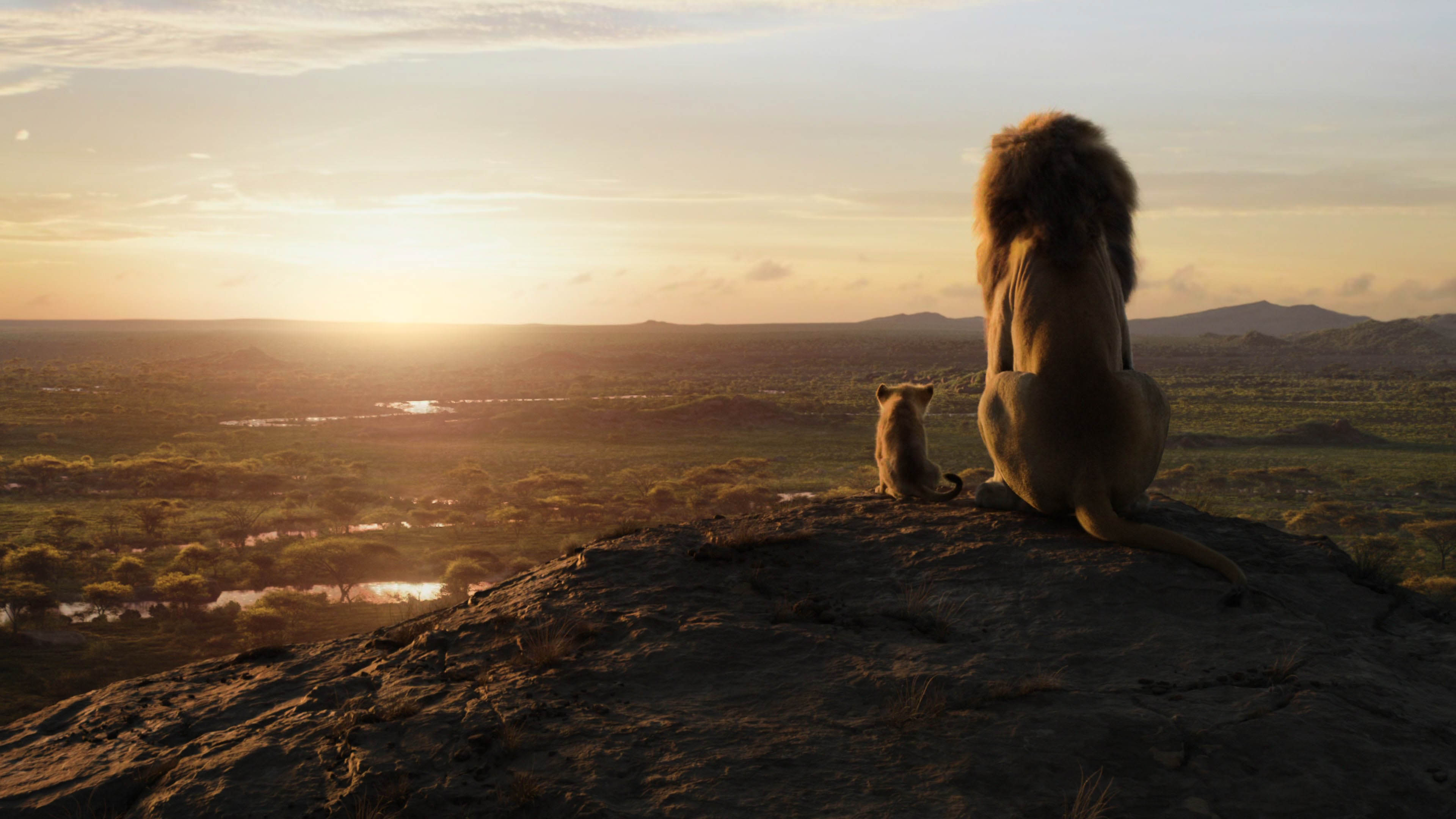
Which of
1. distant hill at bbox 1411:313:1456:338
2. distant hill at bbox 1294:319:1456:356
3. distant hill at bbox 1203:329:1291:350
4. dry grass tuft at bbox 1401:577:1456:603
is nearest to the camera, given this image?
dry grass tuft at bbox 1401:577:1456:603

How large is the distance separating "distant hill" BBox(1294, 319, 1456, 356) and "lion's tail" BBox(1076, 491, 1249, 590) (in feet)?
433

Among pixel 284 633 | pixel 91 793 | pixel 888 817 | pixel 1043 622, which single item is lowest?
pixel 284 633

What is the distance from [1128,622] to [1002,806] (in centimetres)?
167

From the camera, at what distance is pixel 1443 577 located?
15.9 meters

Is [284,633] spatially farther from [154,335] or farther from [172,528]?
[154,335]

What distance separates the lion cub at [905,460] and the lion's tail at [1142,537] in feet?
5.28

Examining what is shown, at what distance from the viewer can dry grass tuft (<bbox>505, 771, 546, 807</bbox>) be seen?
3.70 metres

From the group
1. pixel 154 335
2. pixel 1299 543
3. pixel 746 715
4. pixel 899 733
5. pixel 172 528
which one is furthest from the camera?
pixel 154 335

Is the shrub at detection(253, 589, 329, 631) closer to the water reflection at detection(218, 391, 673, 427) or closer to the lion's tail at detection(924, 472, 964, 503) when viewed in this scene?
the lion's tail at detection(924, 472, 964, 503)

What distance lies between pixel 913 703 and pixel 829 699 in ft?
1.32

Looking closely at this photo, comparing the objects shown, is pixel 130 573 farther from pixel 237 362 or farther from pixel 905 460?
pixel 237 362

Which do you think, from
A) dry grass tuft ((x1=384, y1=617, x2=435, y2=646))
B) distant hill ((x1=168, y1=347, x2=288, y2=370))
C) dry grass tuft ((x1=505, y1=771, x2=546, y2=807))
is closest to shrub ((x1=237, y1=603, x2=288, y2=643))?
dry grass tuft ((x1=384, y1=617, x2=435, y2=646))

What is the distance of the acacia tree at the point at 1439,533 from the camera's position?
19.6 metres

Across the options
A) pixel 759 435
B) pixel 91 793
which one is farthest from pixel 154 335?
pixel 91 793
